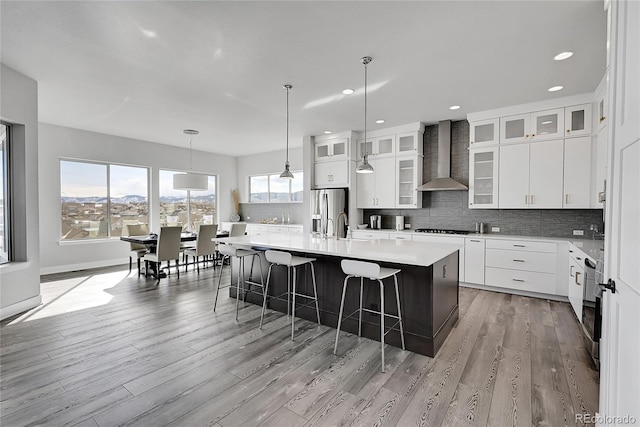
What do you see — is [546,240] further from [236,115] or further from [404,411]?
[236,115]

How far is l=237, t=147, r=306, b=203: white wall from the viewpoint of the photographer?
771 cm

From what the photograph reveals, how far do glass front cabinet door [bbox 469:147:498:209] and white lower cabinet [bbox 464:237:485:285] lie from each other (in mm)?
626

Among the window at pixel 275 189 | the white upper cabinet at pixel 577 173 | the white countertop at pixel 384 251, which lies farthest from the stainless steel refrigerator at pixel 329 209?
the white upper cabinet at pixel 577 173

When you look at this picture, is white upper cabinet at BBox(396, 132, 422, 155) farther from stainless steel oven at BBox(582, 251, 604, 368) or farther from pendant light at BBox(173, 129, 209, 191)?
pendant light at BBox(173, 129, 209, 191)

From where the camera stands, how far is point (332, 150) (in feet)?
20.0

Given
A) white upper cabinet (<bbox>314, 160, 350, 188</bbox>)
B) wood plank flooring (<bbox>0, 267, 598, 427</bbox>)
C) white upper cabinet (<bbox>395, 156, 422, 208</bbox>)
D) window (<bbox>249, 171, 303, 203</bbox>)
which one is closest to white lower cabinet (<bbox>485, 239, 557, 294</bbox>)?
wood plank flooring (<bbox>0, 267, 598, 427</bbox>)

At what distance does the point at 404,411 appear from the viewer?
1897 mm

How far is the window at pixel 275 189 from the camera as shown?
766cm

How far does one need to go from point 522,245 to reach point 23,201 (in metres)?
6.59

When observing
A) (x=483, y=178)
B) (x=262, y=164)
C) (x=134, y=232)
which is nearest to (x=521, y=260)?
(x=483, y=178)

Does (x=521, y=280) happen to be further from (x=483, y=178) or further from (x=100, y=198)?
(x=100, y=198)

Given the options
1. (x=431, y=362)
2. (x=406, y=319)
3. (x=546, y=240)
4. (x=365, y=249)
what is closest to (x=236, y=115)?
(x=365, y=249)

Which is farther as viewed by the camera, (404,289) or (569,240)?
(569,240)

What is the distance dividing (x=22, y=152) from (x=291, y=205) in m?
5.20
